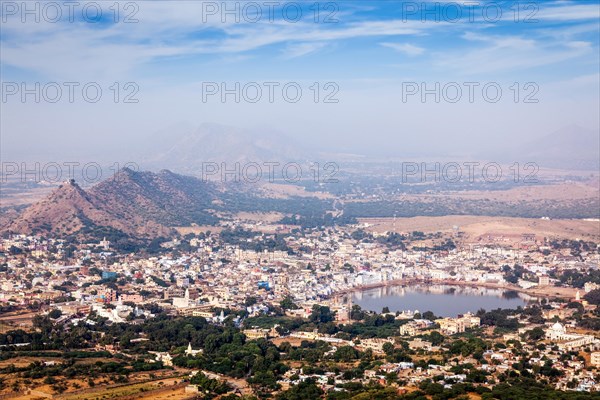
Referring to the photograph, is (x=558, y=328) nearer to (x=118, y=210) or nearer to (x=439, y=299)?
(x=439, y=299)

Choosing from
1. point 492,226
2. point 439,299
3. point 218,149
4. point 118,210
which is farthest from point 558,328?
point 218,149

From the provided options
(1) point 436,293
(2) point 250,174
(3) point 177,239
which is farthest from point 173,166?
(1) point 436,293

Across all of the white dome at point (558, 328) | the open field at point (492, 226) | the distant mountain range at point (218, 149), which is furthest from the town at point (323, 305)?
the distant mountain range at point (218, 149)

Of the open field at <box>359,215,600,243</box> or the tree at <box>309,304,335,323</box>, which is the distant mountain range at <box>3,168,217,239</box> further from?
the tree at <box>309,304,335,323</box>

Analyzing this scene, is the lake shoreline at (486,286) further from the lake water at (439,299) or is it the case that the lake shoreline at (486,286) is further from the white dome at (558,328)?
the white dome at (558,328)

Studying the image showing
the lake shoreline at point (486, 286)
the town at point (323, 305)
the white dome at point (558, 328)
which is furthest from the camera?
the lake shoreline at point (486, 286)
